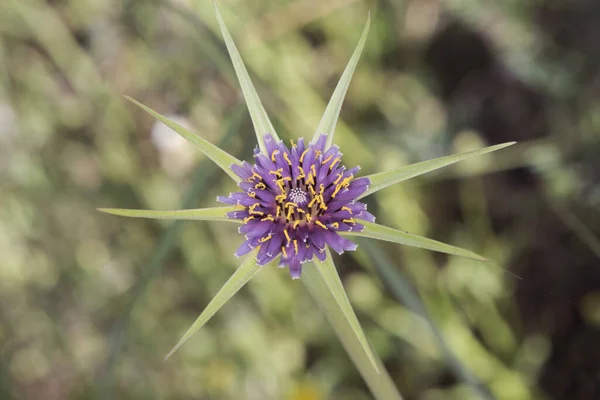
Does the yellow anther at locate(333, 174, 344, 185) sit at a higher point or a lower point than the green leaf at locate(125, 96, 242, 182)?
higher

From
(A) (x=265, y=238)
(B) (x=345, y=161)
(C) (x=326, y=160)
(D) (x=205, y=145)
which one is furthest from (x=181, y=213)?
(B) (x=345, y=161)

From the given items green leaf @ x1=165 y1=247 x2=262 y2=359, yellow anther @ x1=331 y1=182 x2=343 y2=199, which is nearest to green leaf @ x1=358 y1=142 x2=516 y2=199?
yellow anther @ x1=331 y1=182 x2=343 y2=199

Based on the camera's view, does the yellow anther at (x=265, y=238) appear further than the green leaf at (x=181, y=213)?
Yes

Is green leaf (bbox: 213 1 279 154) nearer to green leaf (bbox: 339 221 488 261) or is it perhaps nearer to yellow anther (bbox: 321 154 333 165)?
yellow anther (bbox: 321 154 333 165)

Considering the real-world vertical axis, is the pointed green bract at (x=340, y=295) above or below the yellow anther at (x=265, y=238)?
below

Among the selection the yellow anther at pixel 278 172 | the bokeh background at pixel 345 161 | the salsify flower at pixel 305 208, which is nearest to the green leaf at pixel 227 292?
the salsify flower at pixel 305 208

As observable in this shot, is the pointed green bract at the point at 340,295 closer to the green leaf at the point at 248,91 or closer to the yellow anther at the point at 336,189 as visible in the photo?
the yellow anther at the point at 336,189
